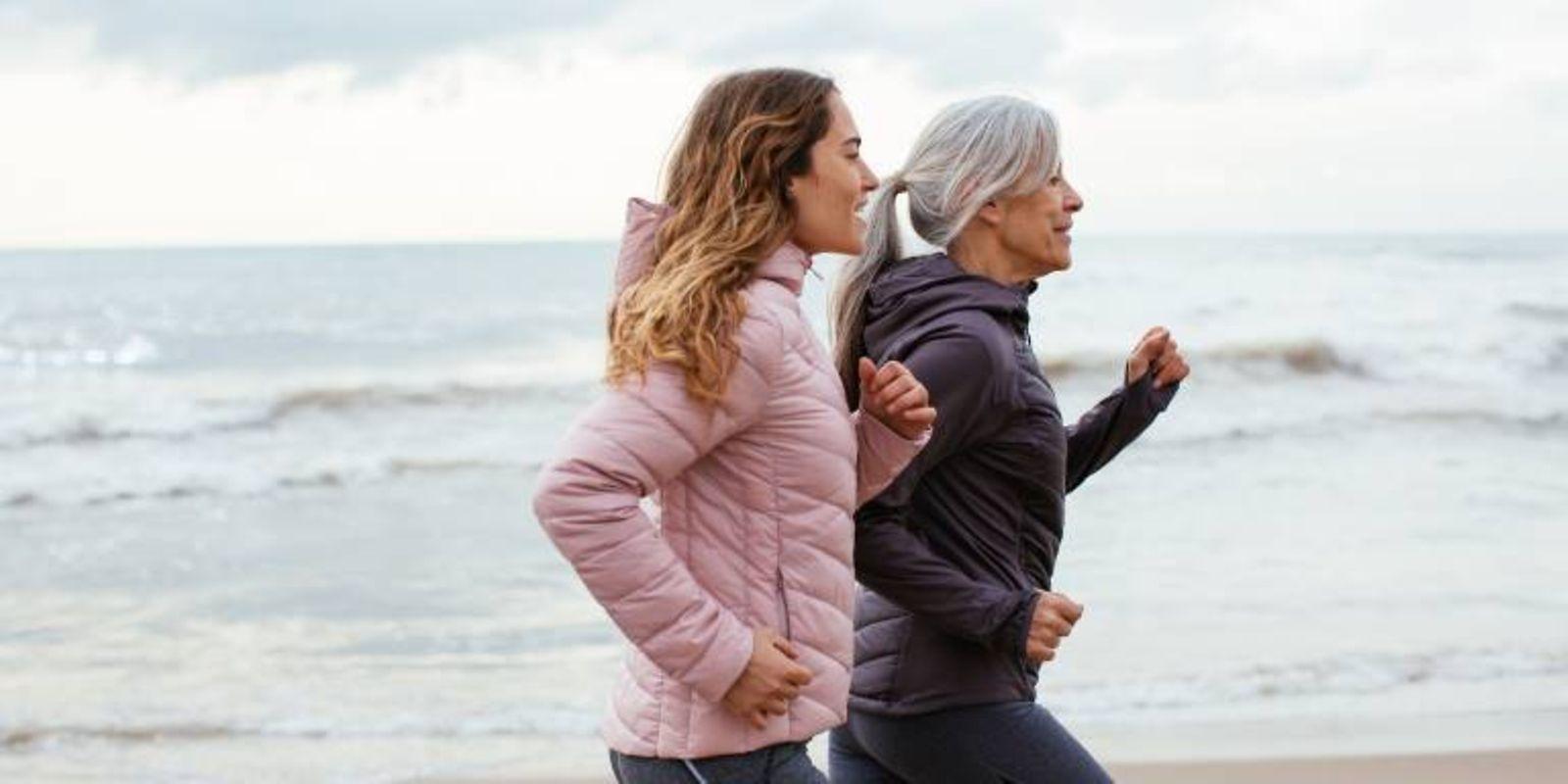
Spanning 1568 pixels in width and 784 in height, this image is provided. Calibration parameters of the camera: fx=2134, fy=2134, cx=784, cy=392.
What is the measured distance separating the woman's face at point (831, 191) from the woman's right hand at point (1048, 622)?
602 mm

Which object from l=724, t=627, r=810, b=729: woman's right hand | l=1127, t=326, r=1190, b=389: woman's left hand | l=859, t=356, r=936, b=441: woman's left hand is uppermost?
l=859, t=356, r=936, b=441: woman's left hand

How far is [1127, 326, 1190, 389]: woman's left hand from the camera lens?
3393mm

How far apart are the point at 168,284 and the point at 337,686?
121ft

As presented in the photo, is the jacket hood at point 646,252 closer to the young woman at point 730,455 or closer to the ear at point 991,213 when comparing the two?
the young woman at point 730,455

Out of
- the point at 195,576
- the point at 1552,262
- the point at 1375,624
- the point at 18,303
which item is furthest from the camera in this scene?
the point at 1552,262

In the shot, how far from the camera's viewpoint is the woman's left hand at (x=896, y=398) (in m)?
2.56

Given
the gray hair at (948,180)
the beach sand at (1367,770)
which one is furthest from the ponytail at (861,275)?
the beach sand at (1367,770)

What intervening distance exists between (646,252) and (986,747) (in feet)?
2.89

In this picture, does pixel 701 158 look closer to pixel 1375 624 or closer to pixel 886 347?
pixel 886 347

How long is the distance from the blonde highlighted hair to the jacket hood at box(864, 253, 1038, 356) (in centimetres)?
46

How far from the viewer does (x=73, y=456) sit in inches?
641

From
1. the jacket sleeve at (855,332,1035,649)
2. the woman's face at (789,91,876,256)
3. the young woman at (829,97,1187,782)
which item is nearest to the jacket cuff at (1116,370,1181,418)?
the young woman at (829,97,1187,782)

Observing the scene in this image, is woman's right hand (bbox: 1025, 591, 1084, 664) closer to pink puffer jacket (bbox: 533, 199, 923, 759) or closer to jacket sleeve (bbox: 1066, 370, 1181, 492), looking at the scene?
pink puffer jacket (bbox: 533, 199, 923, 759)

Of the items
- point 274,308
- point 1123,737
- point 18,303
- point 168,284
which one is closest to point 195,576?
point 1123,737
